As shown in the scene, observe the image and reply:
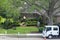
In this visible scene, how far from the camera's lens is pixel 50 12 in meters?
28.9

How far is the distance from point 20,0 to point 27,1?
124 cm

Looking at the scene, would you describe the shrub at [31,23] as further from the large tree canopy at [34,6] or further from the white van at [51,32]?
the white van at [51,32]

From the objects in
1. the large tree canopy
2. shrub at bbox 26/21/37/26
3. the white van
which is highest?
the large tree canopy

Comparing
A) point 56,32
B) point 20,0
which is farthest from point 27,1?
point 56,32

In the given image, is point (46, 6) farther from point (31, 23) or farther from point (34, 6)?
point (31, 23)

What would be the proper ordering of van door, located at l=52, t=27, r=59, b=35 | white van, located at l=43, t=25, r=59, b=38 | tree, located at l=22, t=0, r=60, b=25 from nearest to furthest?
white van, located at l=43, t=25, r=59, b=38 < van door, located at l=52, t=27, r=59, b=35 < tree, located at l=22, t=0, r=60, b=25

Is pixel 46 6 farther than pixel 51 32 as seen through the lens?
Yes

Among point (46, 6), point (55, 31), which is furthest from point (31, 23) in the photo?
point (55, 31)

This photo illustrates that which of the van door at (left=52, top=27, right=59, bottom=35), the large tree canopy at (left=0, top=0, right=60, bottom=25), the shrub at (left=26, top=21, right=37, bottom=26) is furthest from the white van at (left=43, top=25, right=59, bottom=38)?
the shrub at (left=26, top=21, right=37, bottom=26)

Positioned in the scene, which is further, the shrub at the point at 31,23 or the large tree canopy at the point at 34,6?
the shrub at the point at 31,23

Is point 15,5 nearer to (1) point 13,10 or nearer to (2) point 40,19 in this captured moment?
(1) point 13,10

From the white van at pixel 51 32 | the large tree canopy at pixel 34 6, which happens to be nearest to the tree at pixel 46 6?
the large tree canopy at pixel 34 6

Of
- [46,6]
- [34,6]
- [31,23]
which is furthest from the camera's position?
[31,23]

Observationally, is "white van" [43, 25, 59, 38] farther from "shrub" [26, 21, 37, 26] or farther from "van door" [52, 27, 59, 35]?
"shrub" [26, 21, 37, 26]
